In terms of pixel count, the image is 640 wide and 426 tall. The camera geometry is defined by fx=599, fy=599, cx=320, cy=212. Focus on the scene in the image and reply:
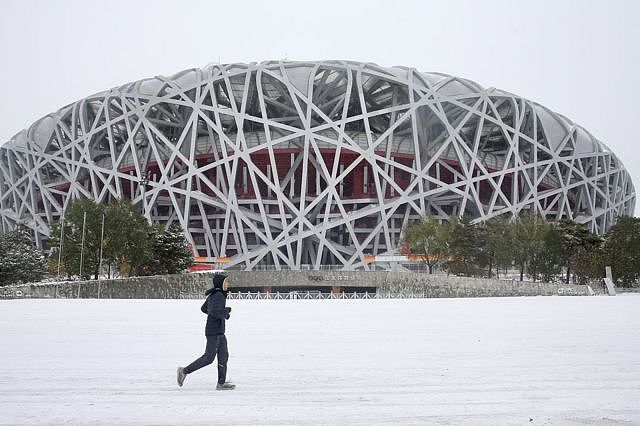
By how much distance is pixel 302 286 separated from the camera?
4088 centimetres

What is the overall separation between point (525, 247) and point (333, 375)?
34.7m

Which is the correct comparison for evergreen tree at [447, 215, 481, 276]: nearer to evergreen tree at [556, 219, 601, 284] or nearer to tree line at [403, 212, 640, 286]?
tree line at [403, 212, 640, 286]

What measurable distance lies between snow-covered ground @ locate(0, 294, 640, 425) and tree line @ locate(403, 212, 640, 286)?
1013 inches

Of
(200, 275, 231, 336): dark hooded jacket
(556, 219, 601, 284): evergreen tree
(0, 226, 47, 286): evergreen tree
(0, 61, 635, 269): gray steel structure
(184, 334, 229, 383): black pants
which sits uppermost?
(0, 61, 635, 269): gray steel structure

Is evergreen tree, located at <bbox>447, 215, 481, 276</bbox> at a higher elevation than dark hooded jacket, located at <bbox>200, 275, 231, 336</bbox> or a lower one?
higher

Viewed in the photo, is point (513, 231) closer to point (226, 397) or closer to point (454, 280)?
point (454, 280)

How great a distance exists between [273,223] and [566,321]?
36933mm

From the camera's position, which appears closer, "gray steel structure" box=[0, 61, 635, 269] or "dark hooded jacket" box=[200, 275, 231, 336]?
"dark hooded jacket" box=[200, 275, 231, 336]

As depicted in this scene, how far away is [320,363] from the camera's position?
7926 millimetres

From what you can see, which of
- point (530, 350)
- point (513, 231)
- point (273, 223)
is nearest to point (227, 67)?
point (273, 223)

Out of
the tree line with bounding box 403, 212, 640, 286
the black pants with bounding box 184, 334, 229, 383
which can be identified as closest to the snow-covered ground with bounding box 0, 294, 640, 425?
the black pants with bounding box 184, 334, 229, 383

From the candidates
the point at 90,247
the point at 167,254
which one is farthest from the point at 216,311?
the point at 167,254

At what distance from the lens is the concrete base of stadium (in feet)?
93.3

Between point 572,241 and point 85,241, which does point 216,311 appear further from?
point 572,241
